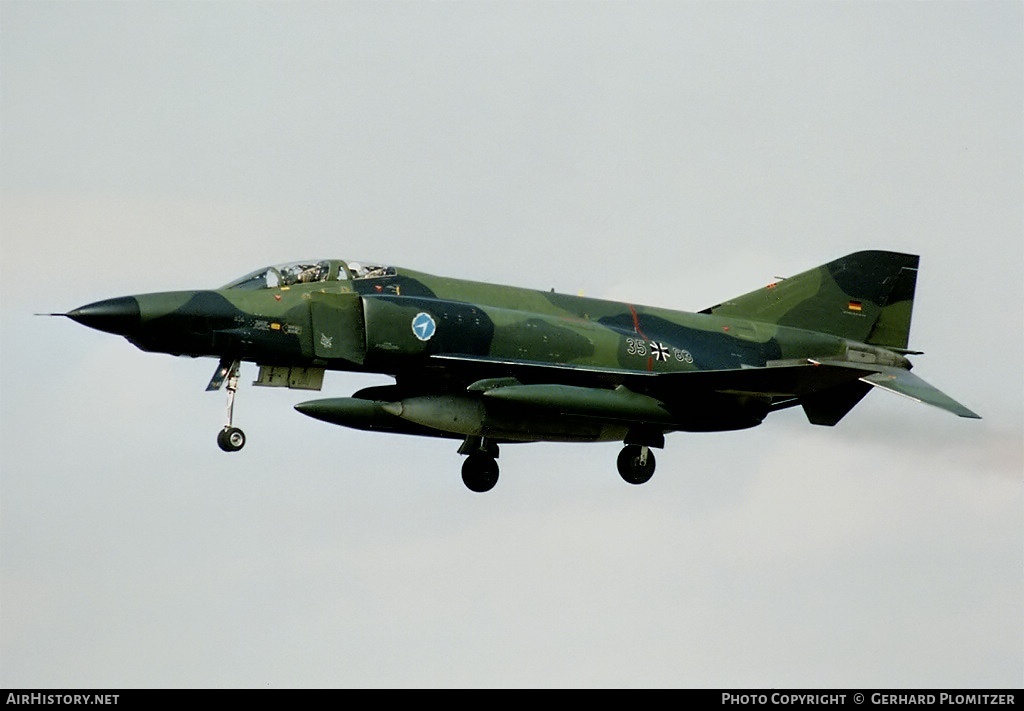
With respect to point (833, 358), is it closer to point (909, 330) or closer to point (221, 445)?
→ point (909, 330)

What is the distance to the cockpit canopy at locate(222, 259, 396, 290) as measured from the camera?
2295cm

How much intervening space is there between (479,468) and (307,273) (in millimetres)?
4272

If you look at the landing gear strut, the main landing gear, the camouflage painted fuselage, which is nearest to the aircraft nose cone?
the camouflage painted fuselage

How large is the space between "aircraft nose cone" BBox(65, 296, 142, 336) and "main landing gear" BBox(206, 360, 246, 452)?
4.36 feet

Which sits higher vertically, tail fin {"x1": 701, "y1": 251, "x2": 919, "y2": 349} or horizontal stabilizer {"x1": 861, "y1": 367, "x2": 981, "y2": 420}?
tail fin {"x1": 701, "y1": 251, "x2": 919, "y2": 349}

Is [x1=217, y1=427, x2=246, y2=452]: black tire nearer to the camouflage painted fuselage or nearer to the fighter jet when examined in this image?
the fighter jet

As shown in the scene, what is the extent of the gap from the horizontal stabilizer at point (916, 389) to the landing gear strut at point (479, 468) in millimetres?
5533

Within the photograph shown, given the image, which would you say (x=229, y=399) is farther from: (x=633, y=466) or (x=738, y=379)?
(x=738, y=379)

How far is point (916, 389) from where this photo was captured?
24.5 metres

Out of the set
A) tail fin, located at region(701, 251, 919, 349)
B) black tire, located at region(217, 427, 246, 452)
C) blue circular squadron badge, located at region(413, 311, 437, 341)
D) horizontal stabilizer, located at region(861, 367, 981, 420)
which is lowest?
black tire, located at region(217, 427, 246, 452)

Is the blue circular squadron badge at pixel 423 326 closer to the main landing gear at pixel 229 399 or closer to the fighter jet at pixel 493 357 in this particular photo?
the fighter jet at pixel 493 357

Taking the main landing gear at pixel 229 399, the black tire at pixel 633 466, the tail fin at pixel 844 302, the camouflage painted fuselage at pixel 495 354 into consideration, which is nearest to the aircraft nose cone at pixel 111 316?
the camouflage painted fuselage at pixel 495 354
